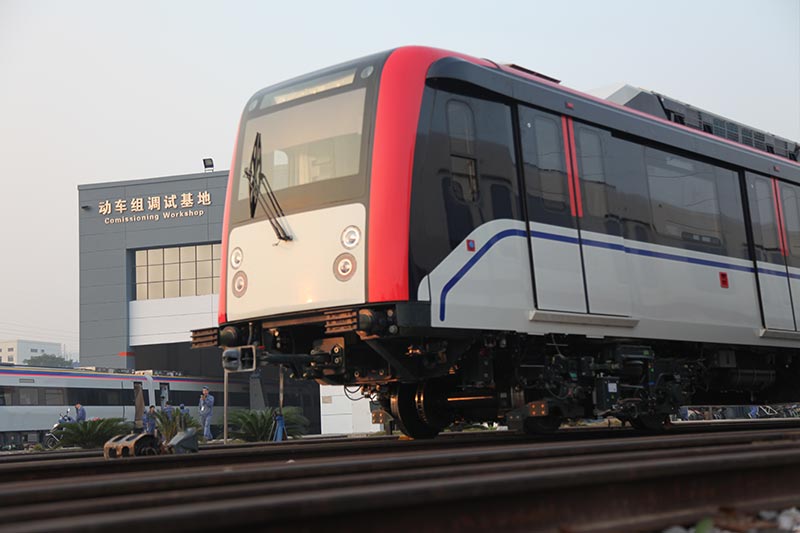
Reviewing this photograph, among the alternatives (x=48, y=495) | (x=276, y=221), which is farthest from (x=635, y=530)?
(x=276, y=221)

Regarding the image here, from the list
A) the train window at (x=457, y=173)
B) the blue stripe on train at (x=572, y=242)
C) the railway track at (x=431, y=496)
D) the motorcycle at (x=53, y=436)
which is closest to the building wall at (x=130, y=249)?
the motorcycle at (x=53, y=436)

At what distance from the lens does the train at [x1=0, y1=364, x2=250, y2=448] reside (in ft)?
101

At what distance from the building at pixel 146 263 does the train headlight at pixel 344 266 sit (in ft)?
136

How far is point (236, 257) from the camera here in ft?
28.7

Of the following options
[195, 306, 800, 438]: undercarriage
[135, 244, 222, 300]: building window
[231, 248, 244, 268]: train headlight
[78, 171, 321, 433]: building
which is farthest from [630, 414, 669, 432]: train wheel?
[135, 244, 222, 300]: building window

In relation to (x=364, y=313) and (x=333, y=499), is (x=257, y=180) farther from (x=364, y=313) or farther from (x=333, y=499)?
(x=333, y=499)

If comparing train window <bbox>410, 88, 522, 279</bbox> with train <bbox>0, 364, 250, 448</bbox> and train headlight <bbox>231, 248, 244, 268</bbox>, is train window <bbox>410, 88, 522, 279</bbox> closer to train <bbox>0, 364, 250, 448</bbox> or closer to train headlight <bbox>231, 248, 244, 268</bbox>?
train headlight <bbox>231, 248, 244, 268</bbox>

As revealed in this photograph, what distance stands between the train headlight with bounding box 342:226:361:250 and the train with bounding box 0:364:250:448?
2680 cm

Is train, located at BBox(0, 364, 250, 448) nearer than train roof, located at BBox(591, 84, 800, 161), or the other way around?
train roof, located at BBox(591, 84, 800, 161)

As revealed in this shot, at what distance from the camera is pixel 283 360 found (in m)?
8.07

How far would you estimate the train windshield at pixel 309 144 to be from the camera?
7973mm

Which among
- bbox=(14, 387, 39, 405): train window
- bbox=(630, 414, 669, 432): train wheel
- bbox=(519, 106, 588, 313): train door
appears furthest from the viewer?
bbox=(14, 387, 39, 405): train window

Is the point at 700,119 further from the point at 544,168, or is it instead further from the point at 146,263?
the point at 146,263

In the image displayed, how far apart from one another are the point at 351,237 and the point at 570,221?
2554mm
